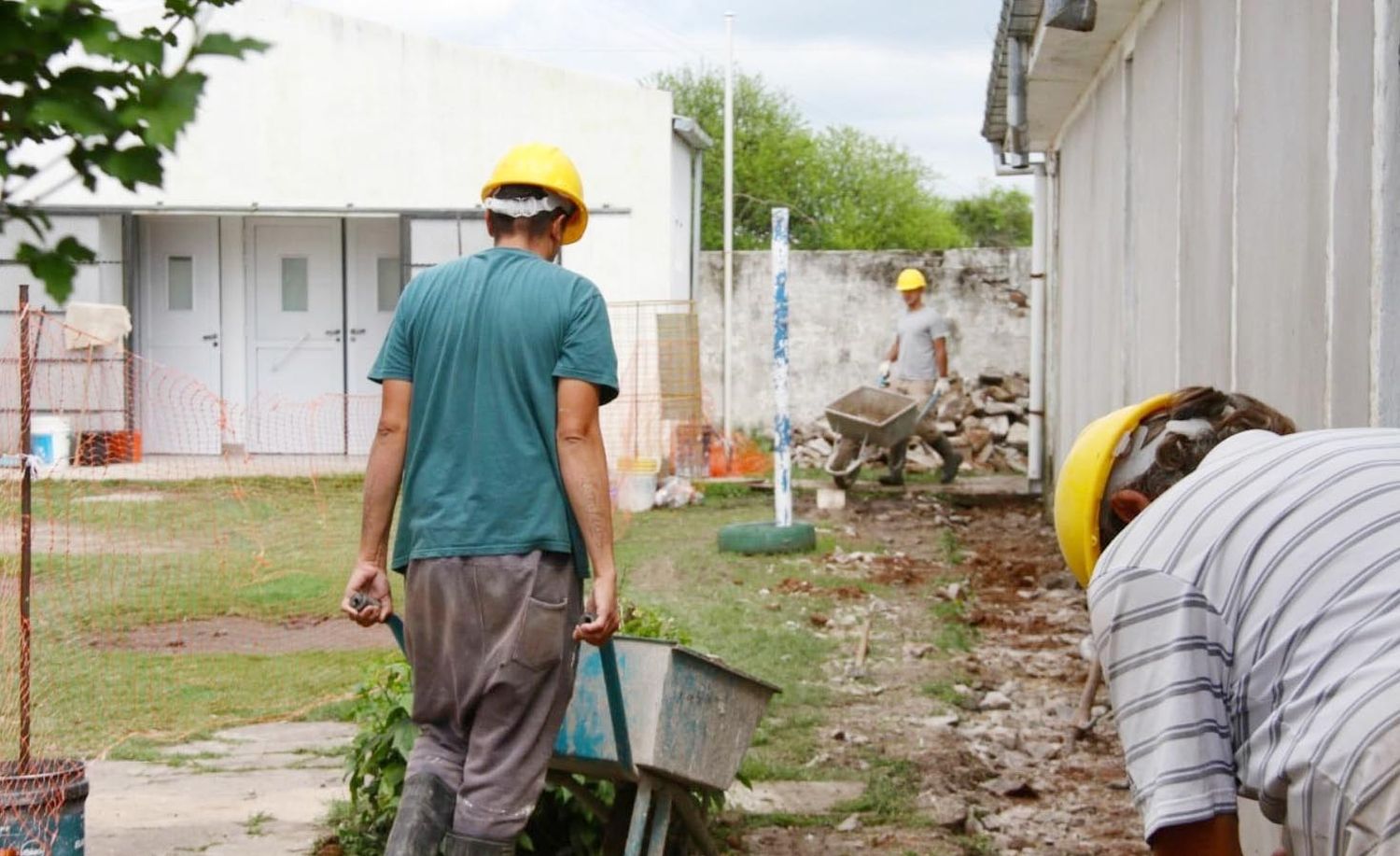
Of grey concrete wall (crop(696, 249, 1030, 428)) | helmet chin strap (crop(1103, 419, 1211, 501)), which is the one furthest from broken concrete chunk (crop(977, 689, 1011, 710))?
grey concrete wall (crop(696, 249, 1030, 428))

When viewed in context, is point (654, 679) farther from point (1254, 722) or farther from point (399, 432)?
point (1254, 722)

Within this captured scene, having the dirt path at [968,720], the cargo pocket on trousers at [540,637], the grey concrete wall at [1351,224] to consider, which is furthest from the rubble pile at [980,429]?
the cargo pocket on trousers at [540,637]

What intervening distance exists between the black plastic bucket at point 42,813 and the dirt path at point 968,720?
215 cm

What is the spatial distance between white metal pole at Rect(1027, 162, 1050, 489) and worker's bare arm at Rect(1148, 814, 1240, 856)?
13509mm

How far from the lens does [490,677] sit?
3986 millimetres

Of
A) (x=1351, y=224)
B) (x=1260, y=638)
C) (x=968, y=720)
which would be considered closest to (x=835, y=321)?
(x=968, y=720)

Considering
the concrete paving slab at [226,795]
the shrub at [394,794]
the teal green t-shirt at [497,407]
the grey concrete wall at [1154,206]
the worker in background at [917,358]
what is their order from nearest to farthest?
the teal green t-shirt at [497,407]
the shrub at [394,794]
the concrete paving slab at [226,795]
the grey concrete wall at [1154,206]
the worker in background at [917,358]

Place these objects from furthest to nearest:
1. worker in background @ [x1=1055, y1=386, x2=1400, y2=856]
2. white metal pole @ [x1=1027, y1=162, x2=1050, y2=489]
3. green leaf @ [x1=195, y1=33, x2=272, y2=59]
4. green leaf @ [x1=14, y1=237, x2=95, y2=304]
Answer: white metal pole @ [x1=1027, y1=162, x2=1050, y2=489]
worker in background @ [x1=1055, y1=386, x2=1400, y2=856]
green leaf @ [x1=14, y1=237, x2=95, y2=304]
green leaf @ [x1=195, y1=33, x2=272, y2=59]

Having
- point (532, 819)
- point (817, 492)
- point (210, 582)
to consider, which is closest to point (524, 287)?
point (532, 819)

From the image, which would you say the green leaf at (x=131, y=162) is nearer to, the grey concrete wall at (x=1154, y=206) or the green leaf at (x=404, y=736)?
the green leaf at (x=404, y=736)

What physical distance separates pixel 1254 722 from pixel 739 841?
3.46 metres

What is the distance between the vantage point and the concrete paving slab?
5.39m

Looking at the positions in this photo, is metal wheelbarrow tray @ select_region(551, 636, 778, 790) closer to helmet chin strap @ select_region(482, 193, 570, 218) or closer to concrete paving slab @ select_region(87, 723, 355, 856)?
helmet chin strap @ select_region(482, 193, 570, 218)

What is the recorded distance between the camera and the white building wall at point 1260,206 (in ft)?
13.7
